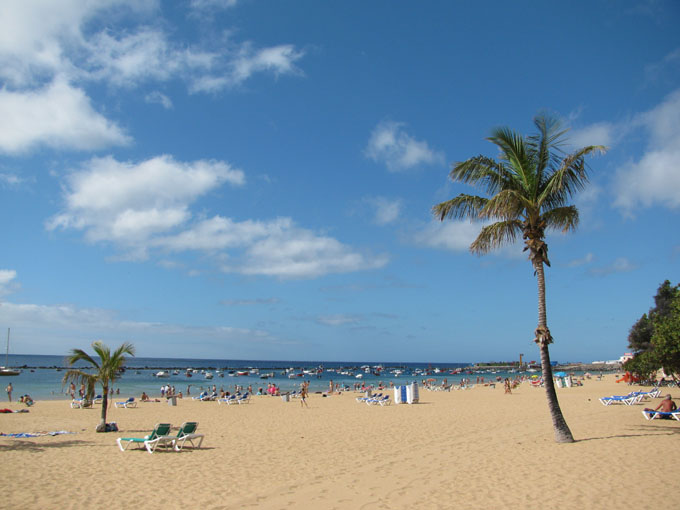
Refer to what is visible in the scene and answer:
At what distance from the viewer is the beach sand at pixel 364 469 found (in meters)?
6.90

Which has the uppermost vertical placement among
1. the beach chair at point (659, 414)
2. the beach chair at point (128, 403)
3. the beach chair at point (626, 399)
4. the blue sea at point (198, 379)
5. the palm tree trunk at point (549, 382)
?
the palm tree trunk at point (549, 382)

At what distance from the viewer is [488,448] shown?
10.7m

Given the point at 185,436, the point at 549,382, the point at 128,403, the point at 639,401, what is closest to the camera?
the point at 549,382

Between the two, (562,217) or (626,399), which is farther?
(626,399)

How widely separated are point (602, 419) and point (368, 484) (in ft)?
36.1

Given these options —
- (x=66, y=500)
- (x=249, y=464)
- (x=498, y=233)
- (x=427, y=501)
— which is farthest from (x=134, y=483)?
(x=498, y=233)

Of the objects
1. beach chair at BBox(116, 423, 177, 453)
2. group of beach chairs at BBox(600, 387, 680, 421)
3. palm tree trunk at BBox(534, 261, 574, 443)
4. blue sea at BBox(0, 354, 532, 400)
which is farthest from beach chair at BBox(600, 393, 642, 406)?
blue sea at BBox(0, 354, 532, 400)

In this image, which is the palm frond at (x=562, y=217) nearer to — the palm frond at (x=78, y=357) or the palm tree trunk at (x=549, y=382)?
the palm tree trunk at (x=549, y=382)

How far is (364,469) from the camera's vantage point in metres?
8.94

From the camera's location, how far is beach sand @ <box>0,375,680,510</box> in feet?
22.6

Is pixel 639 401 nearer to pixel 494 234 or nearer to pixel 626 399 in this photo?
pixel 626 399

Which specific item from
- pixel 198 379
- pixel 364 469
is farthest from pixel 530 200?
pixel 198 379

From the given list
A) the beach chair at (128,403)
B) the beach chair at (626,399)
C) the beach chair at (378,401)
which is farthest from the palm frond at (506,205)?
the beach chair at (128,403)

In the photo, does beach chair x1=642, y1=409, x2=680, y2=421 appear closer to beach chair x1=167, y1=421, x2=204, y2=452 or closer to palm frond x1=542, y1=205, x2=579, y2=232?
palm frond x1=542, y1=205, x2=579, y2=232
